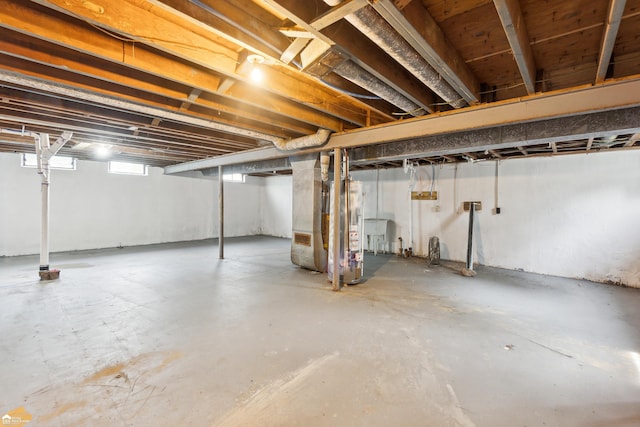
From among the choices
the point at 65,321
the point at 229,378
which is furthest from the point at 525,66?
the point at 65,321

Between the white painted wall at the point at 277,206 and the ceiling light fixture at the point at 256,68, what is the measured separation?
7505 millimetres

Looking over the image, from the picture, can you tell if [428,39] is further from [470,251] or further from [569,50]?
[470,251]

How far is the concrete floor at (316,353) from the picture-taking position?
5.57 feet

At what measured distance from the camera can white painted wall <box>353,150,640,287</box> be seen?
4.54m

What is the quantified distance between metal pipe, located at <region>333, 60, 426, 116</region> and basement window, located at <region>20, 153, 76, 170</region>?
746 cm

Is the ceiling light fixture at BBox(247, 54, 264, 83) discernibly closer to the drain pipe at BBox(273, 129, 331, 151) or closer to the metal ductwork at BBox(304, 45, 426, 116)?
the metal ductwork at BBox(304, 45, 426, 116)

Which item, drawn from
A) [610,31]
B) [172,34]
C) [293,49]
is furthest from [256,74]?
[610,31]

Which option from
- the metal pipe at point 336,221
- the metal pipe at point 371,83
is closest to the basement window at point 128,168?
the metal pipe at point 336,221

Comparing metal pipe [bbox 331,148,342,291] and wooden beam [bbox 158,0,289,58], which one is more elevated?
wooden beam [bbox 158,0,289,58]

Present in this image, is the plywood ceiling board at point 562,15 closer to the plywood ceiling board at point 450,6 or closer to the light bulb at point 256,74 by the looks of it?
the plywood ceiling board at point 450,6

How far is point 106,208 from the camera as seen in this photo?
736 cm

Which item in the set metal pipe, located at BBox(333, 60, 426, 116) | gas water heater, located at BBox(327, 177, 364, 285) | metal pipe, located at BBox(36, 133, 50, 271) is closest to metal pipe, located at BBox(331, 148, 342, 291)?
gas water heater, located at BBox(327, 177, 364, 285)

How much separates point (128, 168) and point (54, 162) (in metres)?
1.49

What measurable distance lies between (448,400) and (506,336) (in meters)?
1.31
